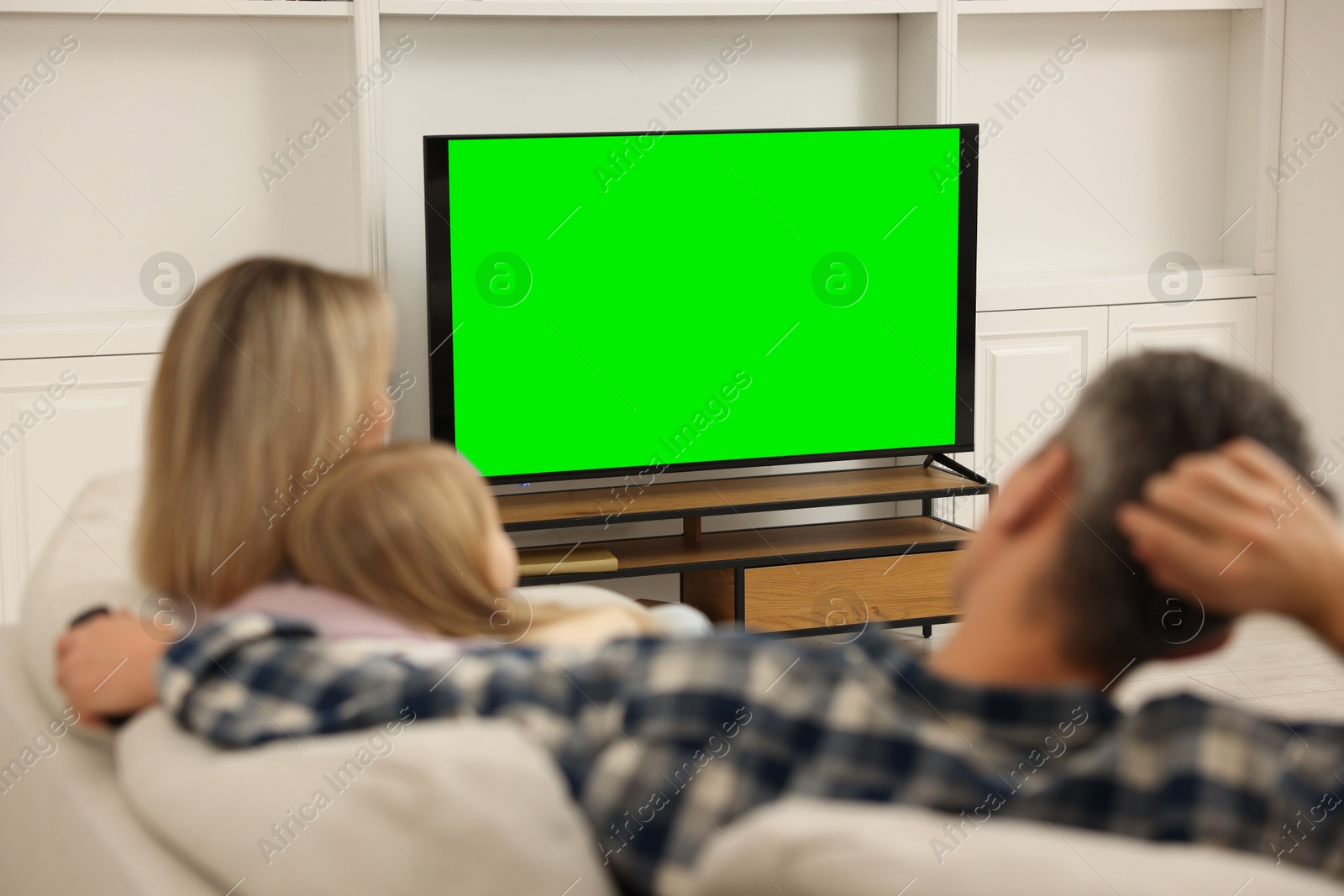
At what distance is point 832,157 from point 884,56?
0.62 metres

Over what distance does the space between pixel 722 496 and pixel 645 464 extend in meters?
0.23

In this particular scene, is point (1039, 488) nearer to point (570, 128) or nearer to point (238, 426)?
point (238, 426)

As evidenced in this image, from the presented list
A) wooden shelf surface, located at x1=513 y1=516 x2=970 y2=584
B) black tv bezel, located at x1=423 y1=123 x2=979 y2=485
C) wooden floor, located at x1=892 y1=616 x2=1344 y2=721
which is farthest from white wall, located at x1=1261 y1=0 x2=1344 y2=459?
wooden shelf surface, located at x1=513 y1=516 x2=970 y2=584

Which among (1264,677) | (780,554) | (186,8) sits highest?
(186,8)

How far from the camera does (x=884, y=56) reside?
13.0ft

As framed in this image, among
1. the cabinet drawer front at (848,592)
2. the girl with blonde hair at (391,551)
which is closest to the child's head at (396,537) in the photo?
the girl with blonde hair at (391,551)

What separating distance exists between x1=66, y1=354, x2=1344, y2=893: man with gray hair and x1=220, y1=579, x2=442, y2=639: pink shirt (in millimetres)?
141

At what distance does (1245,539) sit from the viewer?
0.73m

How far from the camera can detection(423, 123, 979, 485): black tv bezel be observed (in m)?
3.30

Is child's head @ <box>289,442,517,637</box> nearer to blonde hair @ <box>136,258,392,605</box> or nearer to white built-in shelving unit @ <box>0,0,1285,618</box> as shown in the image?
blonde hair @ <box>136,258,392,605</box>

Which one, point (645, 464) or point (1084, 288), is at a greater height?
point (1084, 288)

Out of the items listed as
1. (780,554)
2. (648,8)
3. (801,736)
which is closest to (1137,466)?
(801,736)

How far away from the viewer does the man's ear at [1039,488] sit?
831mm

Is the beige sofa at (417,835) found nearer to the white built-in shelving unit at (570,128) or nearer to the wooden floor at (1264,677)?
the white built-in shelving unit at (570,128)
